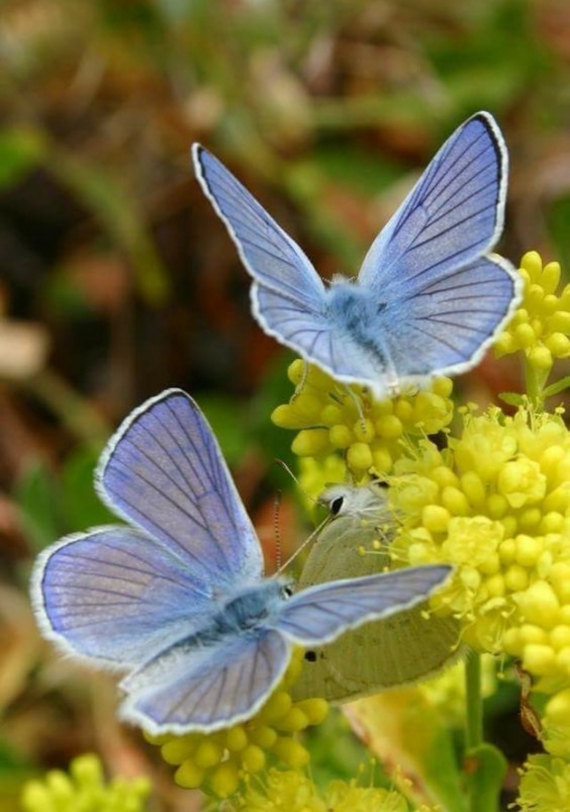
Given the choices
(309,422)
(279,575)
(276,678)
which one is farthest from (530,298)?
(276,678)

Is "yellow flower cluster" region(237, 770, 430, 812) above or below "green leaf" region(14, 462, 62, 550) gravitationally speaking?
below

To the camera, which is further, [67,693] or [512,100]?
[512,100]

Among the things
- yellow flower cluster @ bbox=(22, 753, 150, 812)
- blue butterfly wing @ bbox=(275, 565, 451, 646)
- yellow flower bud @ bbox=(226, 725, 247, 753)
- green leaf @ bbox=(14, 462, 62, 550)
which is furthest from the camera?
green leaf @ bbox=(14, 462, 62, 550)

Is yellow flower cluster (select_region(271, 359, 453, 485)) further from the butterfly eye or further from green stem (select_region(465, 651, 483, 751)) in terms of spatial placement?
green stem (select_region(465, 651, 483, 751))

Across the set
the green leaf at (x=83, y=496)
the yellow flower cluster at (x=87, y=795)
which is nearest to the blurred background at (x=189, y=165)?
the green leaf at (x=83, y=496)

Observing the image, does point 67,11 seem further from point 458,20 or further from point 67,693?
point 67,693

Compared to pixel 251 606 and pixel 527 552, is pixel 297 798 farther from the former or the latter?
pixel 527 552

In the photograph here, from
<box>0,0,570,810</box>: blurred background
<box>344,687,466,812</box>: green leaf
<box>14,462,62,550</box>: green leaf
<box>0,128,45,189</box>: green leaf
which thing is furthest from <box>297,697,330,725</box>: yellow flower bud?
<box>0,128,45,189</box>: green leaf
